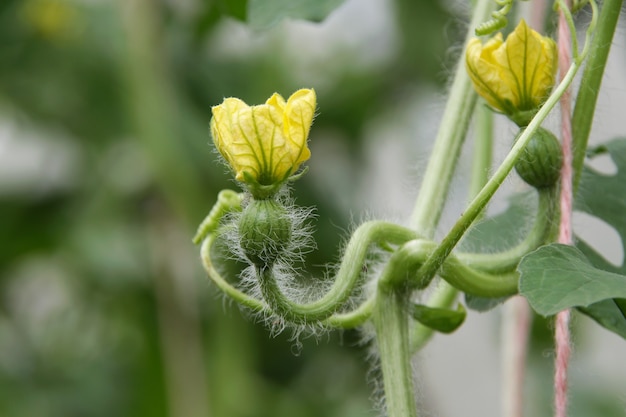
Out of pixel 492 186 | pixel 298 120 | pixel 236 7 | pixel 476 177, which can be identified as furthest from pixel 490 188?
pixel 236 7

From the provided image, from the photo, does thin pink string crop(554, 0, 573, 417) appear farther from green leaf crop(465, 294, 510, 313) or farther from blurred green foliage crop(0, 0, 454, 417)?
blurred green foliage crop(0, 0, 454, 417)

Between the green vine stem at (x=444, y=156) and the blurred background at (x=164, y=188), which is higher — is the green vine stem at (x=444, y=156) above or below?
above

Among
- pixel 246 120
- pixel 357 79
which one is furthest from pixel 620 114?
pixel 246 120

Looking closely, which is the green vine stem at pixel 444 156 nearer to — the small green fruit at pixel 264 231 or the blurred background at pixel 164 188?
the small green fruit at pixel 264 231

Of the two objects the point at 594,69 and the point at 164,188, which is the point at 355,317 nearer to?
the point at 594,69

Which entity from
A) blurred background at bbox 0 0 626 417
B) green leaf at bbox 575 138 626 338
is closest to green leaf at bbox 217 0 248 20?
green leaf at bbox 575 138 626 338

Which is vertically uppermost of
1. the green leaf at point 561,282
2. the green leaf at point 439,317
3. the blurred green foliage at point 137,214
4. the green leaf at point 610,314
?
the green leaf at point 561,282

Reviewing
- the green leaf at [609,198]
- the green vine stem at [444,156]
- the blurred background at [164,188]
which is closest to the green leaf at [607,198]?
the green leaf at [609,198]
